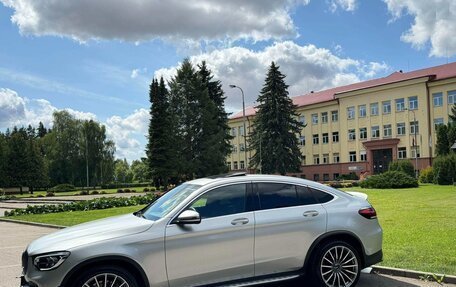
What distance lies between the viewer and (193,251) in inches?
222

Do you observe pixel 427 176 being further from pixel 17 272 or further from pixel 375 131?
pixel 17 272

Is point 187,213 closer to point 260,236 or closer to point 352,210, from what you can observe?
point 260,236

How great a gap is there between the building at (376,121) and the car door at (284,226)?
5752cm

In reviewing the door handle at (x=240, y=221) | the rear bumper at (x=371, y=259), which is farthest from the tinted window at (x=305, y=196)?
the rear bumper at (x=371, y=259)

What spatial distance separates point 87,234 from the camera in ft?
18.4

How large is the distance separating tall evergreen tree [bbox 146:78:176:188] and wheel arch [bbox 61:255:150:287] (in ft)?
156

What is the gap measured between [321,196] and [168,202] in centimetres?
222

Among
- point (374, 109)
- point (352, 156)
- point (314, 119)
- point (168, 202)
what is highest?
point (374, 109)

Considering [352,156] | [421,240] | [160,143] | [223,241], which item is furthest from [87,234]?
[352,156]

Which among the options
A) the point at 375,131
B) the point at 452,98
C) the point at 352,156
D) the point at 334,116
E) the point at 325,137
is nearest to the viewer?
the point at 452,98

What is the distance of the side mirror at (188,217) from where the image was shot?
18.5 feet

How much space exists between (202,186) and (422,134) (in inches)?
2396

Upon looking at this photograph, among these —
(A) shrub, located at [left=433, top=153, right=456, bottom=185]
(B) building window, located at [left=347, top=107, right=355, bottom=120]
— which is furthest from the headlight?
(B) building window, located at [left=347, top=107, right=355, bottom=120]

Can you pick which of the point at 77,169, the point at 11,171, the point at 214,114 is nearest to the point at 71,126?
the point at 77,169
